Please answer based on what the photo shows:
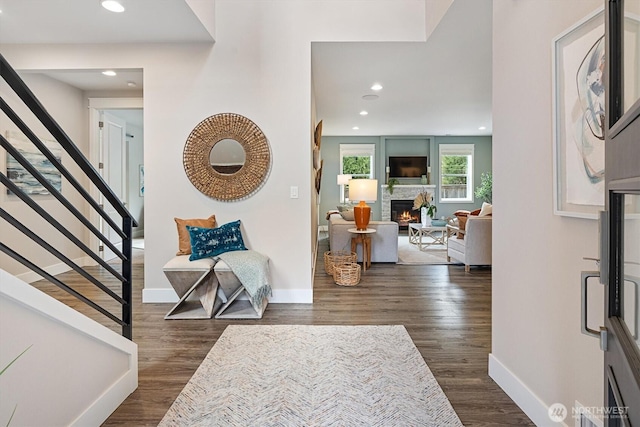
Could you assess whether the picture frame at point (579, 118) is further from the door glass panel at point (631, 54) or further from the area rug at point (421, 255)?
the area rug at point (421, 255)

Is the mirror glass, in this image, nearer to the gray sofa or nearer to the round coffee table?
the gray sofa

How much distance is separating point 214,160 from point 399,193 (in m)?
6.76

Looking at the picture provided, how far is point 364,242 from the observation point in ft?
15.8

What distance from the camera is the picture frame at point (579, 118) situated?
3.96 feet

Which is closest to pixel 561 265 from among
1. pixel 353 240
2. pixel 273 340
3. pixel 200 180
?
pixel 273 340

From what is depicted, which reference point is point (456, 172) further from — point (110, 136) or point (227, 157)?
point (110, 136)

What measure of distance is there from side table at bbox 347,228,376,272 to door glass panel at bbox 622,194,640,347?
3925 mm

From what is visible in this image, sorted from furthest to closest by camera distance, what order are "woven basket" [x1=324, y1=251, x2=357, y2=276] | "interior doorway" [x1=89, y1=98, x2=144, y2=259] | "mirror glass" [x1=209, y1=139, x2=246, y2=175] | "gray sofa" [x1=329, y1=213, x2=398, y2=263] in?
"gray sofa" [x1=329, y1=213, x2=398, y2=263] → "interior doorway" [x1=89, y1=98, x2=144, y2=259] → "woven basket" [x1=324, y1=251, x2=357, y2=276] → "mirror glass" [x1=209, y1=139, x2=246, y2=175]

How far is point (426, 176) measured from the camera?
367 inches

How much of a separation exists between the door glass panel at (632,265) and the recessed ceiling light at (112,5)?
3316mm

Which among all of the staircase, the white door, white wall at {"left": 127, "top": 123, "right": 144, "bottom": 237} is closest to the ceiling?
the white door

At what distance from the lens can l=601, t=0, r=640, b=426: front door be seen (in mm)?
646

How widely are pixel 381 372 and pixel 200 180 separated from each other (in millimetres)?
2411

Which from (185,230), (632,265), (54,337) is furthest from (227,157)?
(632,265)
